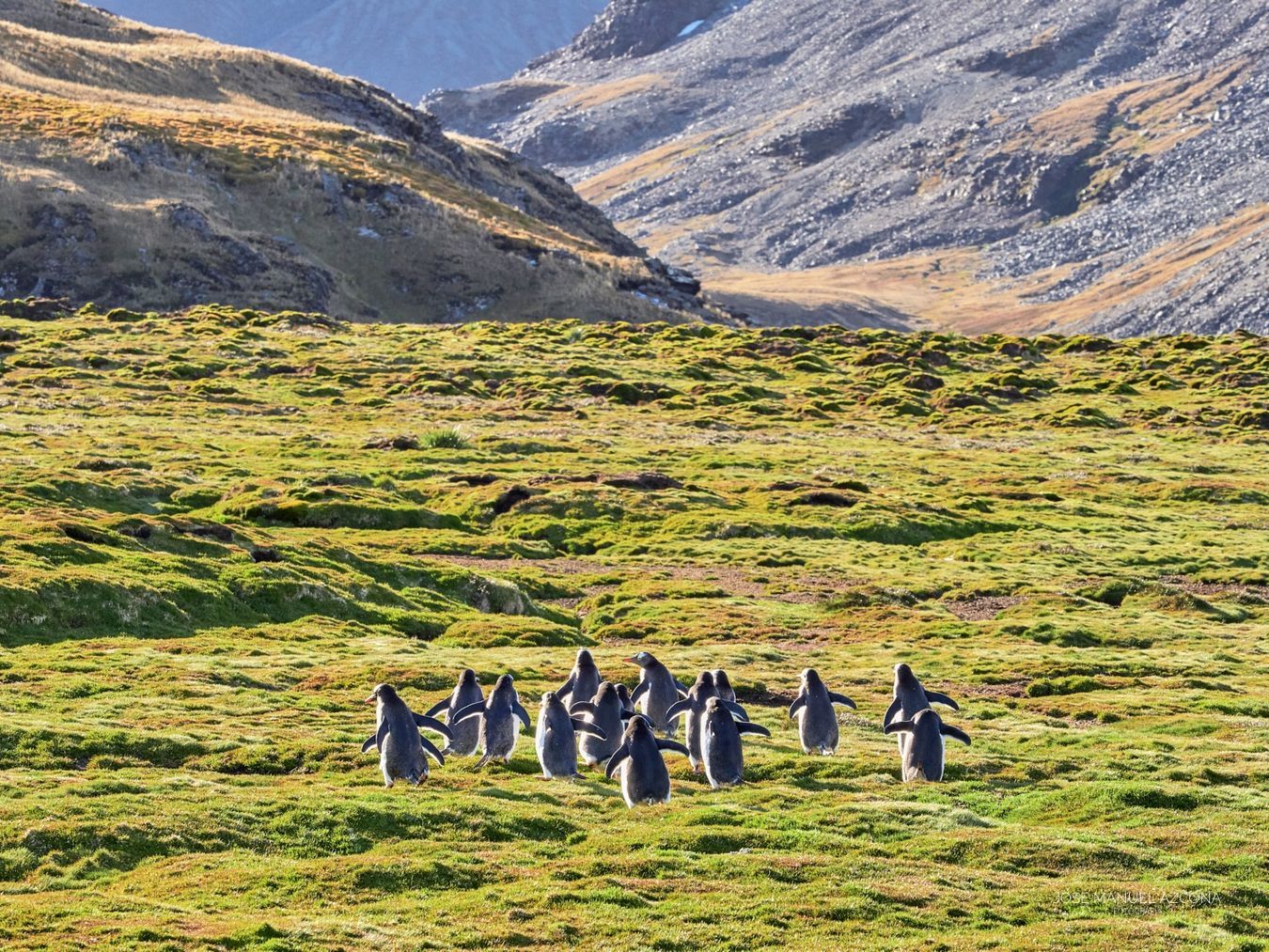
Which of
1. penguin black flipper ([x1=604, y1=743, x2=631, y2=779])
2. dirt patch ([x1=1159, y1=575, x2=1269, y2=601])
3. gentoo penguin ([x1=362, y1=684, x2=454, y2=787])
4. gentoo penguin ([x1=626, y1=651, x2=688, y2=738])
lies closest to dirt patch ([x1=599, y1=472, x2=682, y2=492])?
dirt patch ([x1=1159, y1=575, x2=1269, y2=601])

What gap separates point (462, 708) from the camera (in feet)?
72.3

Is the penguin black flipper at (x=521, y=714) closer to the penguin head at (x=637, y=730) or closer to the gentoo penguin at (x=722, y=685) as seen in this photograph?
the gentoo penguin at (x=722, y=685)

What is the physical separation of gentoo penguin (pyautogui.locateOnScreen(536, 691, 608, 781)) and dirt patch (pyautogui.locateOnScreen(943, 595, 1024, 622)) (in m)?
19.1

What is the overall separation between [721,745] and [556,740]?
2.20 m

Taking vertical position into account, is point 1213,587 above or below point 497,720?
above

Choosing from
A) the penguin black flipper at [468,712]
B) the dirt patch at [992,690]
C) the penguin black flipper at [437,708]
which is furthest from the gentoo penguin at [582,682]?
the dirt patch at [992,690]

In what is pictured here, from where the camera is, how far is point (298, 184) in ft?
432

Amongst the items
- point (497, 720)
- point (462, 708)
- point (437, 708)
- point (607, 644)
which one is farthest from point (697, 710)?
point (607, 644)

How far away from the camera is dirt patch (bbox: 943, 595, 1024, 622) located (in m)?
38.4

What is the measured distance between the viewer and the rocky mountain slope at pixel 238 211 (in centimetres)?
11269

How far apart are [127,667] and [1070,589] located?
970 inches

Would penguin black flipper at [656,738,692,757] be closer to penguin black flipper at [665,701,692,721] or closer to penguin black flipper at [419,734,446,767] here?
penguin black flipper at [665,701,692,721]

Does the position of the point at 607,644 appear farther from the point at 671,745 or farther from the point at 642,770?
the point at 642,770

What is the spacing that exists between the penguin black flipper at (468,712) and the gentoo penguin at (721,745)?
3.22 m
